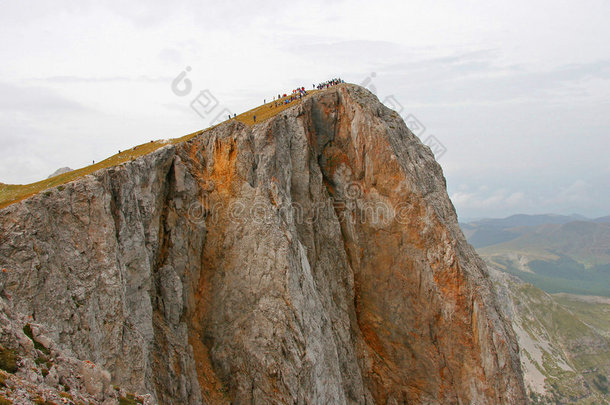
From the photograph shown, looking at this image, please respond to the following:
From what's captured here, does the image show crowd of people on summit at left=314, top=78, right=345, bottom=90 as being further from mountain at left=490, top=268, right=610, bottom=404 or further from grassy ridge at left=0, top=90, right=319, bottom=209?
mountain at left=490, top=268, right=610, bottom=404

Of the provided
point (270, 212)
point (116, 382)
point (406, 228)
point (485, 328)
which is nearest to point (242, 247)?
point (270, 212)

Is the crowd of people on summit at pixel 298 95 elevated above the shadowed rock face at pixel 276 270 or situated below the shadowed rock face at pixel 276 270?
above

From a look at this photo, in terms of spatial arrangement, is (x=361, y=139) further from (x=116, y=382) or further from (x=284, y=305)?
(x=116, y=382)

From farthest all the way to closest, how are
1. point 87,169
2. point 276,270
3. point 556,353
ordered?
point 556,353 < point 87,169 < point 276,270

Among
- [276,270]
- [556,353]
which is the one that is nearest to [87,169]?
[276,270]

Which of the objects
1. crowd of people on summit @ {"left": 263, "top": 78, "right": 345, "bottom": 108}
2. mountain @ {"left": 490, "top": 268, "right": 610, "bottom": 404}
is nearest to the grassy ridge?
crowd of people on summit @ {"left": 263, "top": 78, "right": 345, "bottom": 108}

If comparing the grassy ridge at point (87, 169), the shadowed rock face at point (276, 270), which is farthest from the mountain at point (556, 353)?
the grassy ridge at point (87, 169)

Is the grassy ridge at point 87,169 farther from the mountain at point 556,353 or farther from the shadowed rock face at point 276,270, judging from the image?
the mountain at point 556,353

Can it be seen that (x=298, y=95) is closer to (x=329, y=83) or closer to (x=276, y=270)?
(x=329, y=83)
